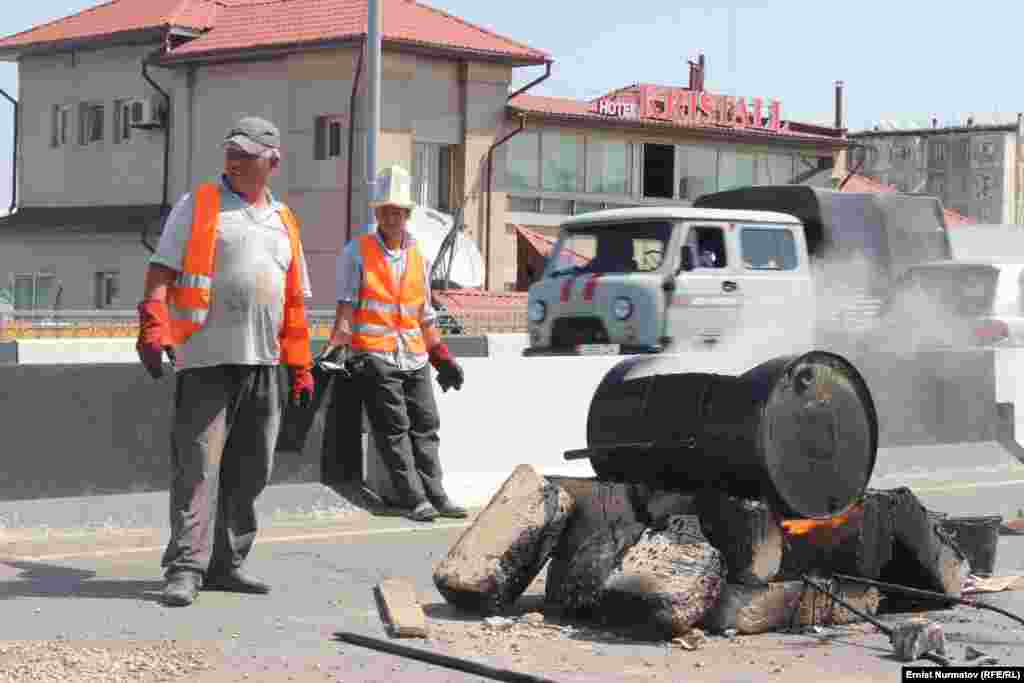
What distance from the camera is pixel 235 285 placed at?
8.22m

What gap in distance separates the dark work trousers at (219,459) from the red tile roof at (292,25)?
3840 centimetres

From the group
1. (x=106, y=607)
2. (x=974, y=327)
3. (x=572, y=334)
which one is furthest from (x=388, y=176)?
(x=974, y=327)

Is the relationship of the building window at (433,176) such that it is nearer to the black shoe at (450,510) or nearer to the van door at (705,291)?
the van door at (705,291)

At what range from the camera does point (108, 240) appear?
168 feet

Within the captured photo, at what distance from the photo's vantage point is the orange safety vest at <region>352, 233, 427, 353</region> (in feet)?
36.6

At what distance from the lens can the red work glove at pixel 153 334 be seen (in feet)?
26.0

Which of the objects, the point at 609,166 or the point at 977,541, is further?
the point at 609,166

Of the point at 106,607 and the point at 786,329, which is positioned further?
the point at 786,329

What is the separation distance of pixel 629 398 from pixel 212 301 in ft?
5.75

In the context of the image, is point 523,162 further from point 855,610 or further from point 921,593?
point 855,610

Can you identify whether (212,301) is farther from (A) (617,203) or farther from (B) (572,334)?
(A) (617,203)

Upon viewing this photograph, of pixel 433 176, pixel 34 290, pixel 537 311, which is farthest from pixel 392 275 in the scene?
pixel 34 290

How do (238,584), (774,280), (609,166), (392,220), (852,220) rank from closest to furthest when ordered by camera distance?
(238,584)
(392,220)
(774,280)
(852,220)
(609,166)

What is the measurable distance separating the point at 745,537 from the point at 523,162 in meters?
44.1
